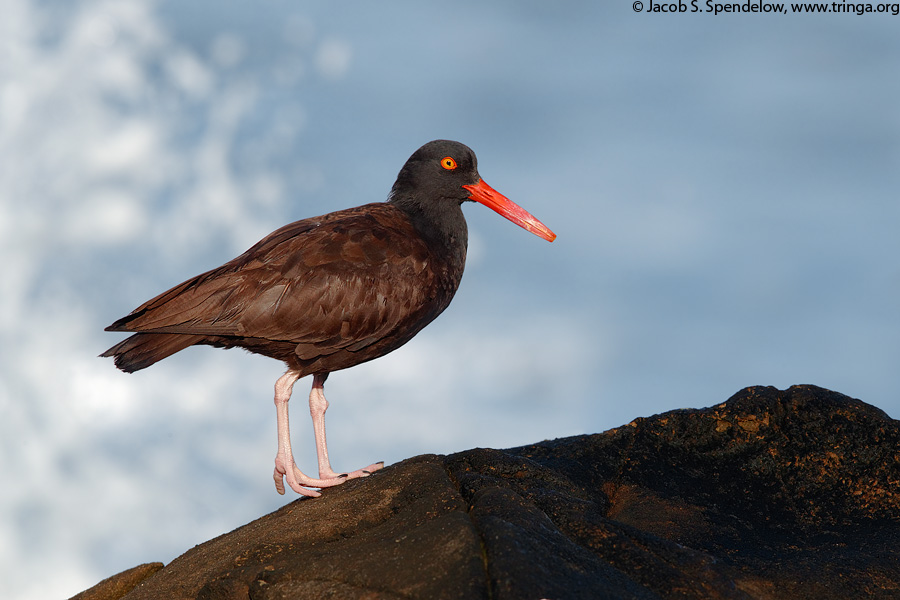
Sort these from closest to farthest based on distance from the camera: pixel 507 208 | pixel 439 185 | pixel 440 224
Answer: pixel 440 224 < pixel 439 185 < pixel 507 208

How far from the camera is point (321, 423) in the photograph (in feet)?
26.1

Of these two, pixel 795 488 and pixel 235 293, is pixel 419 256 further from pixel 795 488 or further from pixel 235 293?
Answer: pixel 795 488

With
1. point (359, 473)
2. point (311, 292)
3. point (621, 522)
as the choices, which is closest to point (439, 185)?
Result: point (311, 292)

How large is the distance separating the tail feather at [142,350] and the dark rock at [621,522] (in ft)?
5.69

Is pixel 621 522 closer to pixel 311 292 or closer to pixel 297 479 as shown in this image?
pixel 297 479

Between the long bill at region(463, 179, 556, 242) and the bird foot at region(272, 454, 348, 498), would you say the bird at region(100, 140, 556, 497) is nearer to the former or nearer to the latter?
the bird foot at region(272, 454, 348, 498)

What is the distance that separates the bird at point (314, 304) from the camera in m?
7.29

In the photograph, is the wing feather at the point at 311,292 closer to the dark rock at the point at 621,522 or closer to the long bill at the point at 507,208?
the long bill at the point at 507,208

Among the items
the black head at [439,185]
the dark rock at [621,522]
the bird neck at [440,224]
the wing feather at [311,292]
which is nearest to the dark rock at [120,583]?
the dark rock at [621,522]

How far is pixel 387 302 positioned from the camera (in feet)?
25.3

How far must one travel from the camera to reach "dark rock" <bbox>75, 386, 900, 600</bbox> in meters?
4.58

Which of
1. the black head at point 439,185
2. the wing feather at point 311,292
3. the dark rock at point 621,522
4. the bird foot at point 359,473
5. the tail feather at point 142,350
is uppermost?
the black head at point 439,185

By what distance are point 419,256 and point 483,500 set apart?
10.6ft

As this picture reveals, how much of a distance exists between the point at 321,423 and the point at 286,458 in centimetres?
63
